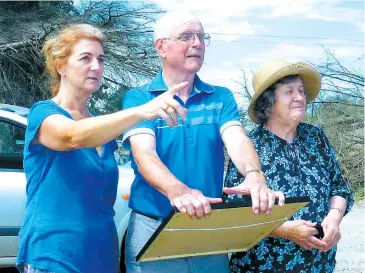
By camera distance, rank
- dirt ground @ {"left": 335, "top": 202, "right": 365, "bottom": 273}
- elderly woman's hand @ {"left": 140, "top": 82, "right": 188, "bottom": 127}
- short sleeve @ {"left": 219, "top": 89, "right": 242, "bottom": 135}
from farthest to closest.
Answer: dirt ground @ {"left": 335, "top": 202, "right": 365, "bottom": 273} < short sleeve @ {"left": 219, "top": 89, "right": 242, "bottom": 135} < elderly woman's hand @ {"left": 140, "top": 82, "right": 188, "bottom": 127}

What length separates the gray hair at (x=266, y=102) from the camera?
2889 mm

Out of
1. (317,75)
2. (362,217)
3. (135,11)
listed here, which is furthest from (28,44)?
(317,75)

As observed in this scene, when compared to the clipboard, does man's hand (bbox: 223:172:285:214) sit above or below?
above

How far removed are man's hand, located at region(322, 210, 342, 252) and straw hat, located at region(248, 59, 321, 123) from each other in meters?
0.58

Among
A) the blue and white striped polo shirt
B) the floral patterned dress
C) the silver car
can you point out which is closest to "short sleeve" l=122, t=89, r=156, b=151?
the blue and white striped polo shirt

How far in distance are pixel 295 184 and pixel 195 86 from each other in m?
0.66

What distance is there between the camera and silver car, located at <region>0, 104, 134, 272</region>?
199 inches

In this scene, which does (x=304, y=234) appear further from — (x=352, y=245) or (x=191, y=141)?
(x=352, y=245)

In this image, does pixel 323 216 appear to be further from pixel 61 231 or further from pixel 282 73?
→ pixel 61 231

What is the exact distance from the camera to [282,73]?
2.83 metres

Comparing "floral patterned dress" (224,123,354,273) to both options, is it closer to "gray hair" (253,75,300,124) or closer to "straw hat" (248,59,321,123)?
"gray hair" (253,75,300,124)

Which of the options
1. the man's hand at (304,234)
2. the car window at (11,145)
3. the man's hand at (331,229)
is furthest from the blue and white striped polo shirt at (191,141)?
the car window at (11,145)

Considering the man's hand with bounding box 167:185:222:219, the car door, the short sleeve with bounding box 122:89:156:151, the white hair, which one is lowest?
the car door

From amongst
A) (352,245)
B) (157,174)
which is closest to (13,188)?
(157,174)
